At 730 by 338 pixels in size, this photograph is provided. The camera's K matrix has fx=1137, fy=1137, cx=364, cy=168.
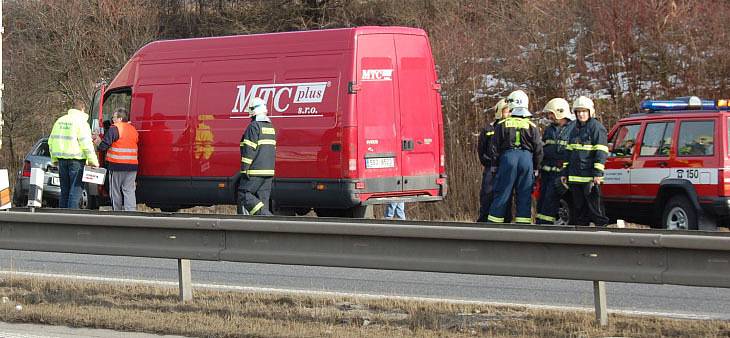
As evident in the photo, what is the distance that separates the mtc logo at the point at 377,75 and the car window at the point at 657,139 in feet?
11.3

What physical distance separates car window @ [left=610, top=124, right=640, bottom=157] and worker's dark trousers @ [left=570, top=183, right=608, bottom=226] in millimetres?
2103

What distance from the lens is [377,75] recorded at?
1519 centimetres

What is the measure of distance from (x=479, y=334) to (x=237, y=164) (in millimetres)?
8583

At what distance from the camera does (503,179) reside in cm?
1182

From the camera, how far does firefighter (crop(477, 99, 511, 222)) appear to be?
13.7 metres

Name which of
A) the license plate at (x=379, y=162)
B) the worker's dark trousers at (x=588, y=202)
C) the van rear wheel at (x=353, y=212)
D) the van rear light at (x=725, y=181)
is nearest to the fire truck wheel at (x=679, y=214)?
the van rear light at (x=725, y=181)

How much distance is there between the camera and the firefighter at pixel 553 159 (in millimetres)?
12852

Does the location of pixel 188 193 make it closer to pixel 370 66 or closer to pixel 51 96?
pixel 370 66

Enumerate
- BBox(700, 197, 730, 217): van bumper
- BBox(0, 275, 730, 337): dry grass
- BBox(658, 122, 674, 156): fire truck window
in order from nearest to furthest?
BBox(0, 275, 730, 337): dry grass, BBox(700, 197, 730, 217): van bumper, BBox(658, 122, 674, 156): fire truck window

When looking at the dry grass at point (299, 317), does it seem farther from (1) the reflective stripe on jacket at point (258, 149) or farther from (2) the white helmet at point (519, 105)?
(2) the white helmet at point (519, 105)

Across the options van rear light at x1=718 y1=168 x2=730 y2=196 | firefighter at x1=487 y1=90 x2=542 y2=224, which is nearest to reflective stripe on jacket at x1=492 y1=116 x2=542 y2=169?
firefighter at x1=487 y1=90 x2=542 y2=224

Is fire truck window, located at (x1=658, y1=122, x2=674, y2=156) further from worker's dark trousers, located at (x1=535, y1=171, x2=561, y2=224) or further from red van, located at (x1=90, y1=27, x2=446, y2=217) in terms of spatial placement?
red van, located at (x1=90, y1=27, x2=446, y2=217)

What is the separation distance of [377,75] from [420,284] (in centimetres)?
480

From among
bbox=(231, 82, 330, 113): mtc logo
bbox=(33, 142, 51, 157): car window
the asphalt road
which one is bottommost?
the asphalt road
